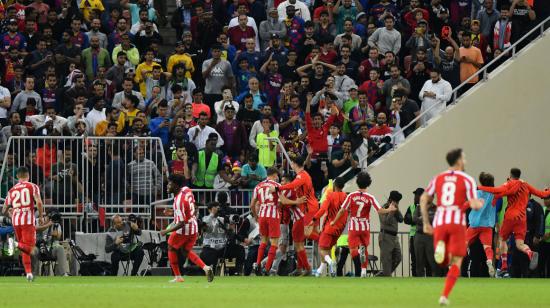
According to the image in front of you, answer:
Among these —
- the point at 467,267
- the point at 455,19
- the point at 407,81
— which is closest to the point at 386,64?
the point at 407,81

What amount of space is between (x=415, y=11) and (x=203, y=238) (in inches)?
336

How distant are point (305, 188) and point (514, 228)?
13.6 feet

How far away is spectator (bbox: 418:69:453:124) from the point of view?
31.5m

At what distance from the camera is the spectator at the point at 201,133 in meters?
30.3

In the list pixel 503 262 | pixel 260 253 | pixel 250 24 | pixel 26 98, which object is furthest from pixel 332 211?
pixel 26 98

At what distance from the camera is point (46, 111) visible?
99.9ft

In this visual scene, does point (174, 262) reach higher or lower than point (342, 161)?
lower

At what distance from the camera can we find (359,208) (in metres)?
26.1

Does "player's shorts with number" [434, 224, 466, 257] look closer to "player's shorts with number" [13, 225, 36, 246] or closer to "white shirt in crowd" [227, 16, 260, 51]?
"player's shorts with number" [13, 225, 36, 246]

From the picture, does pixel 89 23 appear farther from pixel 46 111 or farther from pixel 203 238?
pixel 203 238

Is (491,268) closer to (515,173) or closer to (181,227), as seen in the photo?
(515,173)

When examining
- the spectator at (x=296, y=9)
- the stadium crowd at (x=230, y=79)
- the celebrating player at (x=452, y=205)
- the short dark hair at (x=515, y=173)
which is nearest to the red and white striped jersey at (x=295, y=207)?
the stadium crowd at (x=230, y=79)

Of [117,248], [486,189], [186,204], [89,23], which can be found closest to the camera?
[186,204]

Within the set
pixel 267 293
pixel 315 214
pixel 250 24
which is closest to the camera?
pixel 267 293
